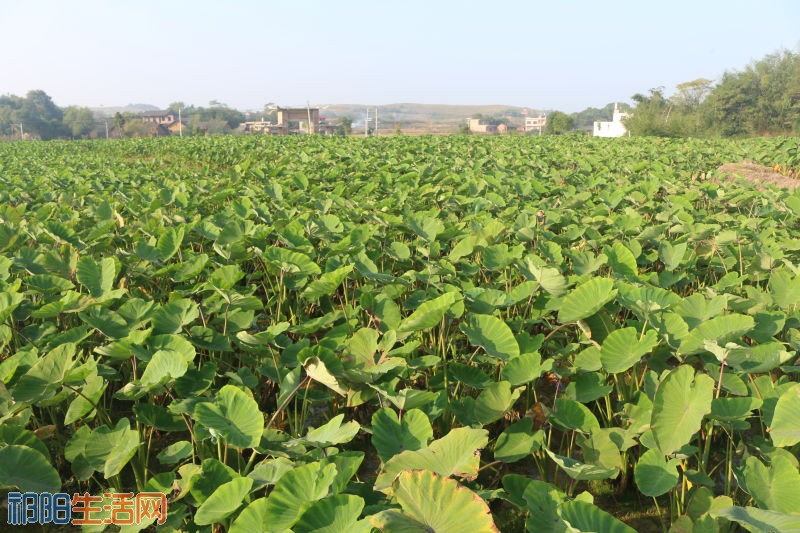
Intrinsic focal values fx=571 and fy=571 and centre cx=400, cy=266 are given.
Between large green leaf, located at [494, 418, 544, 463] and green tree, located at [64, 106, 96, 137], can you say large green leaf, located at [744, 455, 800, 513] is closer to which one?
large green leaf, located at [494, 418, 544, 463]

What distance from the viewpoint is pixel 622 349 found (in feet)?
4.88

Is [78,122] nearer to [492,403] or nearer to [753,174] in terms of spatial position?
[753,174]

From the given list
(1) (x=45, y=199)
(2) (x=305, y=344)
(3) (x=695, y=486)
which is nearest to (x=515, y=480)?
(3) (x=695, y=486)

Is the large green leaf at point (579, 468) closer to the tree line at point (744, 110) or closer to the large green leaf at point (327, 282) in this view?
the large green leaf at point (327, 282)

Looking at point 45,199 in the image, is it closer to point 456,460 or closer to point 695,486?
point 456,460

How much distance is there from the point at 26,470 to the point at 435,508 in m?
0.83

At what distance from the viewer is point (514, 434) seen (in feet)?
4.53

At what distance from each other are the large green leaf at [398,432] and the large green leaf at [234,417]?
0.82ft

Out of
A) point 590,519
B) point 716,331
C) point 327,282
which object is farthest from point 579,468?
point 327,282

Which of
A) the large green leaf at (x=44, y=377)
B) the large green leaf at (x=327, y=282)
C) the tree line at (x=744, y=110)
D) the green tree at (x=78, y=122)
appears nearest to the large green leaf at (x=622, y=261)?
the large green leaf at (x=327, y=282)

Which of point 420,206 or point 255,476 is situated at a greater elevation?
point 420,206

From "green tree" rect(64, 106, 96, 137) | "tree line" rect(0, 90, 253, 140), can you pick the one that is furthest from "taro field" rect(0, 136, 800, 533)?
"green tree" rect(64, 106, 96, 137)

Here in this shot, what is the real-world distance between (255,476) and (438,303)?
0.72 meters

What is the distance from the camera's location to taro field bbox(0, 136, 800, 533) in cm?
110
